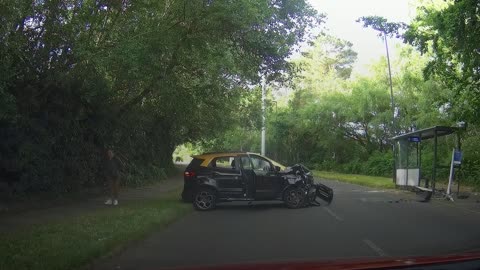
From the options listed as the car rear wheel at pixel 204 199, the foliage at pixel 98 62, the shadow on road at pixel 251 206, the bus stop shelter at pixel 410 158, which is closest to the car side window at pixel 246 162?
the car rear wheel at pixel 204 199

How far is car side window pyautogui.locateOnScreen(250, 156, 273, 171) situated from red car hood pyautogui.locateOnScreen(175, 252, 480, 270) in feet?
36.8

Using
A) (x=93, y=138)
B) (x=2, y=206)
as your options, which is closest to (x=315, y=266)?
(x=2, y=206)

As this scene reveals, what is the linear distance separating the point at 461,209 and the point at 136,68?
34.7 ft


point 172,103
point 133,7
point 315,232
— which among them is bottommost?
point 315,232

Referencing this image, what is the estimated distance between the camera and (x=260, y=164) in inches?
623

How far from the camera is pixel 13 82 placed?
13.3 metres

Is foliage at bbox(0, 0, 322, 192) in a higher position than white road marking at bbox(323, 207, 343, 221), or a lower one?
higher

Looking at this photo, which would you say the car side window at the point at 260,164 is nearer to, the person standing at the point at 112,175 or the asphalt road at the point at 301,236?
the asphalt road at the point at 301,236

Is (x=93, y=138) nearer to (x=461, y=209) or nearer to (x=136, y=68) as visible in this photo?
(x=136, y=68)

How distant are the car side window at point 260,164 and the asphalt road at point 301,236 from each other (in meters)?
1.21

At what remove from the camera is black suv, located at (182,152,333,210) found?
50.3ft

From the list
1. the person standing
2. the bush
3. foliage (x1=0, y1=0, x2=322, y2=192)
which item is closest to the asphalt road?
the person standing

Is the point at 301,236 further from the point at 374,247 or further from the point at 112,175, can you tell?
the point at 112,175

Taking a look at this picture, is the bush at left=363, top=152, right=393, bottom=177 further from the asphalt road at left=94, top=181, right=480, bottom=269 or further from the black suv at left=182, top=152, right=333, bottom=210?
the black suv at left=182, top=152, right=333, bottom=210
